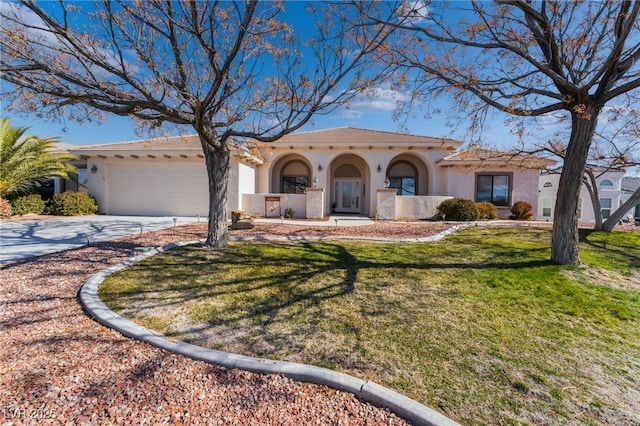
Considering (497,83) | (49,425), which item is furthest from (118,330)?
(497,83)

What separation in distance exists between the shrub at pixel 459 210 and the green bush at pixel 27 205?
22304mm

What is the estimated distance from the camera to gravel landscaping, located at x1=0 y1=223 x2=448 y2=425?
229 cm

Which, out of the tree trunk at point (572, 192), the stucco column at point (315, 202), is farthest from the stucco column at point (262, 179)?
the tree trunk at point (572, 192)

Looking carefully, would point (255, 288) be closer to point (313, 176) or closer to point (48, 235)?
point (48, 235)

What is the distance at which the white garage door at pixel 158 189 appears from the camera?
16.4 metres

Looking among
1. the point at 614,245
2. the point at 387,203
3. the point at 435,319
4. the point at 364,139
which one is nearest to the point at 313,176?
the point at 364,139

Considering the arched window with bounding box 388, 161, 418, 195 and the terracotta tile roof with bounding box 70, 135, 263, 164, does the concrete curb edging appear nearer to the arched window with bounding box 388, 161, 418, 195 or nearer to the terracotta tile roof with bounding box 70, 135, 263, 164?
the terracotta tile roof with bounding box 70, 135, 263, 164

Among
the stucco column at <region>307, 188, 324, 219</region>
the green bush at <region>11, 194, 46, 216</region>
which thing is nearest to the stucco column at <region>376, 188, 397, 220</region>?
the stucco column at <region>307, 188, 324, 219</region>

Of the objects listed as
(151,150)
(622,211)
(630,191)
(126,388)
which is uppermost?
(151,150)

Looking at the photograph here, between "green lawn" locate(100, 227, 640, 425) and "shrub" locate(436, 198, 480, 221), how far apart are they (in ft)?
24.0

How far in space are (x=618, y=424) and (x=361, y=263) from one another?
14.8 feet

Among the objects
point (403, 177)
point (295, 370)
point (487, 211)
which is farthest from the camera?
point (403, 177)

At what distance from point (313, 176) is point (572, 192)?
13.2m

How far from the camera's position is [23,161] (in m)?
14.6
